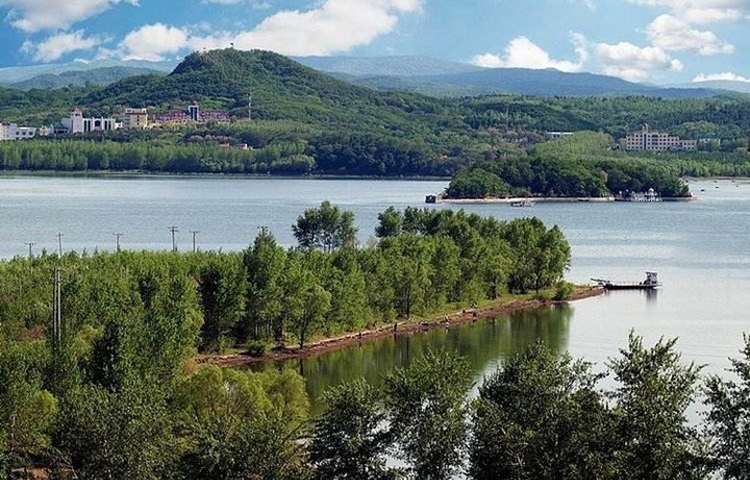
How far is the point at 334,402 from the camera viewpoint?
13.4 metres

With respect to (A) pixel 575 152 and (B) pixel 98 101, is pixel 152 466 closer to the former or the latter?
(A) pixel 575 152

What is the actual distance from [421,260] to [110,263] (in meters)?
7.15

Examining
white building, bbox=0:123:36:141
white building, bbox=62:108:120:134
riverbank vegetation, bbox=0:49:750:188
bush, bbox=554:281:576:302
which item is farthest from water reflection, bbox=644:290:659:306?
white building, bbox=62:108:120:134

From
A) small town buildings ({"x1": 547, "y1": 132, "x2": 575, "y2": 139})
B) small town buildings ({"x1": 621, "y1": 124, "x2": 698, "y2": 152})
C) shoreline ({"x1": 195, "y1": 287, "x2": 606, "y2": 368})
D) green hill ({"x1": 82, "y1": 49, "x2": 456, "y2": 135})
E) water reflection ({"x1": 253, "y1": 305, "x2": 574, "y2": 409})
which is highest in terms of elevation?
green hill ({"x1": 82, "y1": 49, "x2": 456, "y2": 135})

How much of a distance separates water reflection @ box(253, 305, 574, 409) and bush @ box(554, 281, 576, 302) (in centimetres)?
177

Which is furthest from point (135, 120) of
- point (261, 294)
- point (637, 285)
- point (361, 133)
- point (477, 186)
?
point (261, 294)

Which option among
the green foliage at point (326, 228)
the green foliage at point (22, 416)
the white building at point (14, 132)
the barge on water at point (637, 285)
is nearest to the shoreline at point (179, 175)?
the white building at point (14, 132)

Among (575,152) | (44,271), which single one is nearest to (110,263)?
(44,271)

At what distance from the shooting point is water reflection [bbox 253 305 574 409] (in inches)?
917

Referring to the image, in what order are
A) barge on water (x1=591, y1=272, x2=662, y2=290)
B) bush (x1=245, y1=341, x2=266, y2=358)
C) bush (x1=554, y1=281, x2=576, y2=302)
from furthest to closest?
1. barge on water (x1=591, y1=272, x2=662, y2=290)
2. bush (x1=554, y1=281, x2=576, y2=302)
3. bush (x1=245, y1=341, x2=266, y2=358)

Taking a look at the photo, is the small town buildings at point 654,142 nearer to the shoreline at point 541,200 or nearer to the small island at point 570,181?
the small island at point 570,181

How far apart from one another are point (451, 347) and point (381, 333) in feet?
6.26

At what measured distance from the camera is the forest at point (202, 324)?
42.7 feet

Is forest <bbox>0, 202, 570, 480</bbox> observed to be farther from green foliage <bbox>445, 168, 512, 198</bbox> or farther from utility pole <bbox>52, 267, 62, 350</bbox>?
green foliage <bbox>445, 168, 512, 198</bbox>
